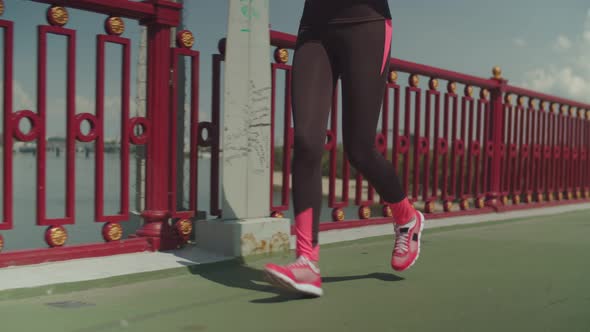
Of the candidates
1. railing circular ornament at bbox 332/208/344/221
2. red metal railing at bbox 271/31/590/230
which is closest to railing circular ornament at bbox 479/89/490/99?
red metal railing at bbox 271/31/590/230

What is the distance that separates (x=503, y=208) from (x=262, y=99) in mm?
4106

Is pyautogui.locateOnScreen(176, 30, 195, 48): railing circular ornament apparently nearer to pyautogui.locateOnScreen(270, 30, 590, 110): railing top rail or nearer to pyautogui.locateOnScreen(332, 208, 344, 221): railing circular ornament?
pyautogui.locateOnScreen(270, 30, 590, 110): railing top rail

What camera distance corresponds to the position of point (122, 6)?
11.4ft

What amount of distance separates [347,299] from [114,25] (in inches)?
75.0

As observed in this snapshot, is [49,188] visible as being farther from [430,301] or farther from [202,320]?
[430,301]

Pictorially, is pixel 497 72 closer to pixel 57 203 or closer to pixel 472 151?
pixel 472 151

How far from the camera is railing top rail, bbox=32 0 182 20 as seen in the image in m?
3.29

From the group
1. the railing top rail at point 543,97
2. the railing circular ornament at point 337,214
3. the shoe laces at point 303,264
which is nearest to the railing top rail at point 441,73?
the railing top rail at point 543,97

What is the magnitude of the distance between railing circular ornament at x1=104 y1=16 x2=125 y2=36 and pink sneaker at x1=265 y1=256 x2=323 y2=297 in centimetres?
164

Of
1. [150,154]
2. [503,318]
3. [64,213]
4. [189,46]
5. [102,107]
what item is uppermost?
[189,46]

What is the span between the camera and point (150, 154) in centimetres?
368

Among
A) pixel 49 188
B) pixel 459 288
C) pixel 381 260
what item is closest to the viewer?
pixel 459 288

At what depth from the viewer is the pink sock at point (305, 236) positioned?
2.80 m

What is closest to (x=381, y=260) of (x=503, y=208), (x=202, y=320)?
(x=202, y=320)
